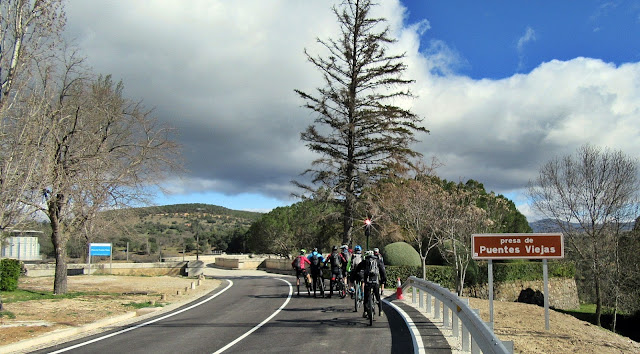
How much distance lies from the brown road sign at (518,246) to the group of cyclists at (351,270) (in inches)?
97.6

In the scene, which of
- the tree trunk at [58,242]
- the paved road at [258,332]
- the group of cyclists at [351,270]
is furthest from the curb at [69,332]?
the tree trunk at [58,242]

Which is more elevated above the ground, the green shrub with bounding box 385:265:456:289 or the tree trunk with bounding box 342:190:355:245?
the tree trunk with bounding box 342:190:355:245

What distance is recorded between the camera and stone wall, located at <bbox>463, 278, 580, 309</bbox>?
32125 millimetres

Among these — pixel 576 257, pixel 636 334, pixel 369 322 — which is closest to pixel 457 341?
pixel 369 322

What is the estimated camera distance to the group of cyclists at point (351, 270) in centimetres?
1174

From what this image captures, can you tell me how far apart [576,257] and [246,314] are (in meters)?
24.3

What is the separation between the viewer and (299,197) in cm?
3030

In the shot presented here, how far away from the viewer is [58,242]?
2008 cm

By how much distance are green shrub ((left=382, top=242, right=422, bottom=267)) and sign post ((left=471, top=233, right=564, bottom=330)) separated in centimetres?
1623

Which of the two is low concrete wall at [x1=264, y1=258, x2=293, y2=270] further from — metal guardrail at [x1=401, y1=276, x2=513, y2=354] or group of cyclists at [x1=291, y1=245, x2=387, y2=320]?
metal guardrail at [x1=401, y1=276, x2=513, y2=354]

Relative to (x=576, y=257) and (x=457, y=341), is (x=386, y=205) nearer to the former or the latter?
(x=576, y=257)

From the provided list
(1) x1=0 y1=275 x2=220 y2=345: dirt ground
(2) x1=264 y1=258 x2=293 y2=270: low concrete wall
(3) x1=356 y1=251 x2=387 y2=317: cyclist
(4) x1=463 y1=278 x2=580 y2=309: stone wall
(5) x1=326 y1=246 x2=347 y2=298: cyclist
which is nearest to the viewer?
(1) x1=0 y1=275 x2=220 y2=345: dirt ground

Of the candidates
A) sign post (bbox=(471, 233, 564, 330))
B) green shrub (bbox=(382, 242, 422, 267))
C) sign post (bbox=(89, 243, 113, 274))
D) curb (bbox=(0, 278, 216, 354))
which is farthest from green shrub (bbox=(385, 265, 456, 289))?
sign post (bbox=(89, 243, 113, 274))

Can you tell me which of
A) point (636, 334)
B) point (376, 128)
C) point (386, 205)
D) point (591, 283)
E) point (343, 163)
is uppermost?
point (376, 128)
